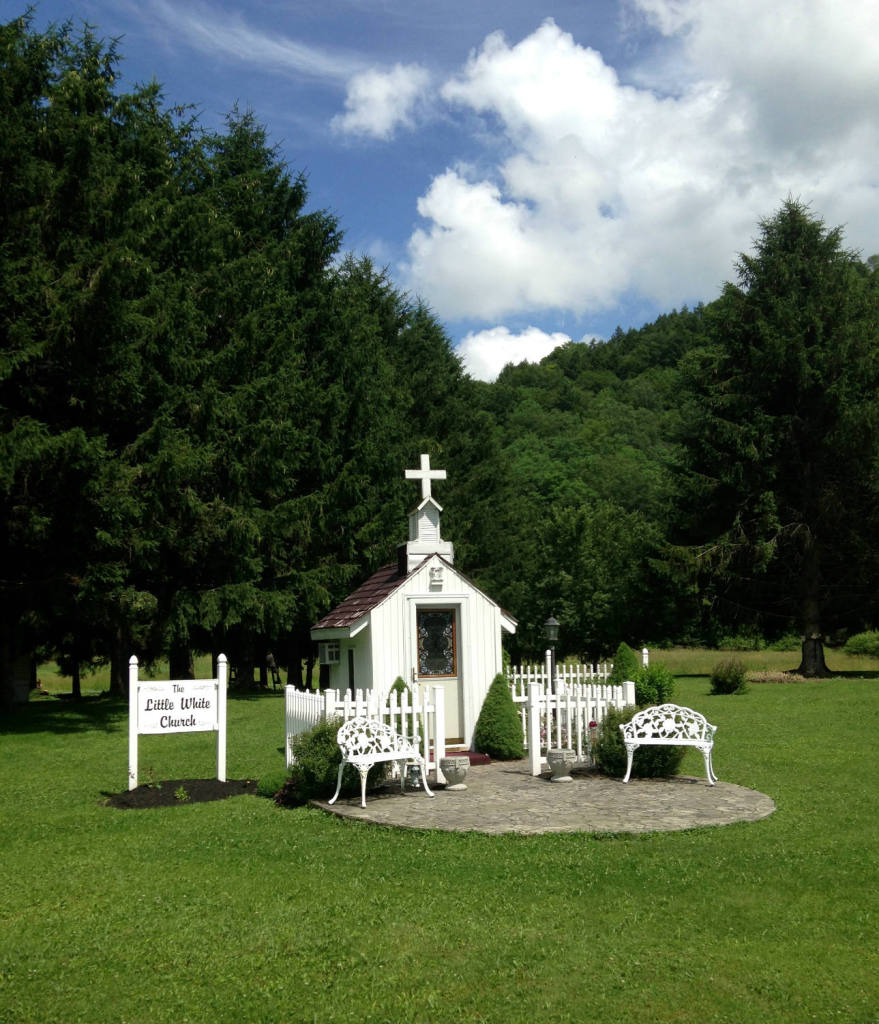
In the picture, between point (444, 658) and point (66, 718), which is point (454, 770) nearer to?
point (444, 658)

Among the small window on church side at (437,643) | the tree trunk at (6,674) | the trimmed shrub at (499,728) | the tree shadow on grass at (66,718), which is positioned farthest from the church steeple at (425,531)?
the tree trunk at (6,674)

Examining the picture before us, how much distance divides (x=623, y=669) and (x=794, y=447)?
17.4 m

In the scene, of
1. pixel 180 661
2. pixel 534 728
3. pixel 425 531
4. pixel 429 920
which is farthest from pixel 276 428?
pixel 429 920

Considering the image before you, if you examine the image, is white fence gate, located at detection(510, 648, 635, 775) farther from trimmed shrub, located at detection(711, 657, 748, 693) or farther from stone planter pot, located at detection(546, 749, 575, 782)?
trimmed shrub, located at detection(711, 657, 748, 693)

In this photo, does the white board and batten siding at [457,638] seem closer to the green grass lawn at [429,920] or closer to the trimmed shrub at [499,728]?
the trimmed shrub at [499,728]

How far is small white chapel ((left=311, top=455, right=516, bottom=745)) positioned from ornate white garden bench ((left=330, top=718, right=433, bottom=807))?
3225 millimetres

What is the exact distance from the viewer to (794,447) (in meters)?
33.3

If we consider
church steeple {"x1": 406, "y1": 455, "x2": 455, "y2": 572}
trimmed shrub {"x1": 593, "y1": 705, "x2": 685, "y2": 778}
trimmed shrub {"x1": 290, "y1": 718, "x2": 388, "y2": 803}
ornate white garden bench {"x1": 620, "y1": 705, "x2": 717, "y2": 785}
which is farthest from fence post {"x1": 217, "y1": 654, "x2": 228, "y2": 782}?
ornate white garden bench {"x1": 620, "y1": 705, "x2": 717, "y2": 785}

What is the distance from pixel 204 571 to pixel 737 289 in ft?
74.5

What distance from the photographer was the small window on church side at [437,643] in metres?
14.5

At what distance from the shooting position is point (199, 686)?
12.4 metres

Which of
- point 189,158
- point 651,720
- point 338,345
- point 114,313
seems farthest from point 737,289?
point 651,720

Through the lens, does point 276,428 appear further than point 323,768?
Yes

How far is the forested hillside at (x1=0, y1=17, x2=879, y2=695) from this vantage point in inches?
768
